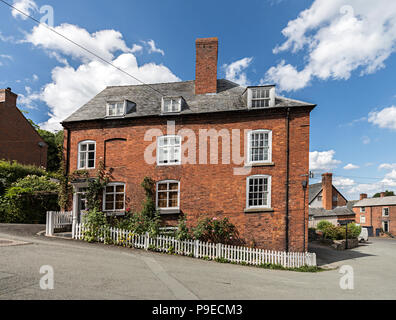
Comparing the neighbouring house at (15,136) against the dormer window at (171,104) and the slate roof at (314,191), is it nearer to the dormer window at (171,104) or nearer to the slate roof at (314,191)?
the dormer window at (171,104)

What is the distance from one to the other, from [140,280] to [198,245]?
19.5 feet

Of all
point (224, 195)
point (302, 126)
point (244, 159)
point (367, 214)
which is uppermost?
point (302, 126)

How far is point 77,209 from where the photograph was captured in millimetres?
17016

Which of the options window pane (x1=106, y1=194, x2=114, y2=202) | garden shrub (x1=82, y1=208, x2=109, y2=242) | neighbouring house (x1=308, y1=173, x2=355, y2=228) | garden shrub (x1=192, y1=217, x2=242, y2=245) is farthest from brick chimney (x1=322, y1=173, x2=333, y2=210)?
garden shrub (x1=82, y1=208, x2=109, y2=242)

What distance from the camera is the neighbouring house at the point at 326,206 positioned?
4156 centimetres

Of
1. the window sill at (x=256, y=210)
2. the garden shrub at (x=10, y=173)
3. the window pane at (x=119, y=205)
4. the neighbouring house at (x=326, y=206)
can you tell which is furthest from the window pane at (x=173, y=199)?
the neighbouring house at (x=326, y=206)

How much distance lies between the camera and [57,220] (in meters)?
15.7

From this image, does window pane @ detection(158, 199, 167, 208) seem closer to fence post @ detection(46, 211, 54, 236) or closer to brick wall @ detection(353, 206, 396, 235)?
fence post @ detection(46, 211, 54, 236)

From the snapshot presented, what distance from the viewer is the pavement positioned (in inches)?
281

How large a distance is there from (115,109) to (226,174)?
→ 843 cm

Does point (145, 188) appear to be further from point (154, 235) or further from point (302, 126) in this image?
point (302, 126)

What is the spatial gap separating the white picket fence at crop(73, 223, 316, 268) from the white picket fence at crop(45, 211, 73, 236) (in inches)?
109

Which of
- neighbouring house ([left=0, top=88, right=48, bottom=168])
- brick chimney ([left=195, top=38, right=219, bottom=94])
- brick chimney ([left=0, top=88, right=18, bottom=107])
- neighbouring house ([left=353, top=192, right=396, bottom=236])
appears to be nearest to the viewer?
brick chimney ([left=195, top=38, right=219, bottom=94])

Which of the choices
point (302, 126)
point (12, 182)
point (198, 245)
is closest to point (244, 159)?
point (302, 126)
